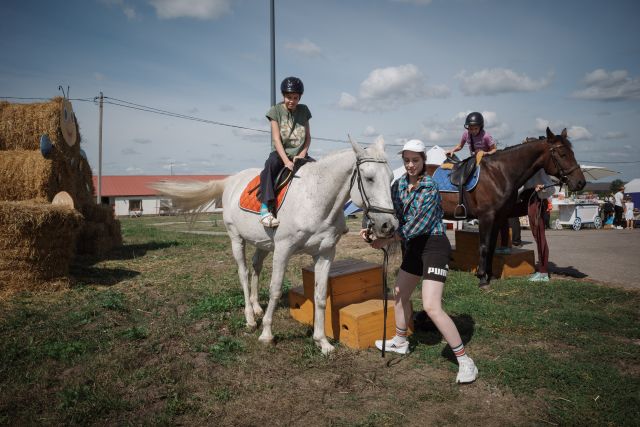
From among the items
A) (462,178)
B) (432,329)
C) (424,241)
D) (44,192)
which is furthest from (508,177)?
(44,192)

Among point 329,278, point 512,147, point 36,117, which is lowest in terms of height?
point 329,278

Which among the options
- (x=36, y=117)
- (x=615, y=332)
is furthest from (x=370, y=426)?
(x=36, y=117)

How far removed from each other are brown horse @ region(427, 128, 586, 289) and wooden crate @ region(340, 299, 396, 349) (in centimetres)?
313

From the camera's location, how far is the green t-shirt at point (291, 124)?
4429 mm

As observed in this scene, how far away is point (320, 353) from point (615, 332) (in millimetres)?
3825

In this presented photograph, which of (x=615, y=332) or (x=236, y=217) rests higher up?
(x=236, y=217)

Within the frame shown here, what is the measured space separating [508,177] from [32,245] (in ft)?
30.9

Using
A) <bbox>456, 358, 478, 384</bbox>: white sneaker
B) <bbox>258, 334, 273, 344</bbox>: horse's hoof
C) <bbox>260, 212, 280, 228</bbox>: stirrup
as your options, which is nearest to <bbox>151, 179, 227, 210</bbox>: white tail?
<bbox>260, 212, 280, 228</bbox>: stirrup

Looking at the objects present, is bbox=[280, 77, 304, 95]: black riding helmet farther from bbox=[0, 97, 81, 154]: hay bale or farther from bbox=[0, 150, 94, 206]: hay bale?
bbox=[0, 97, 81, 154]: hay bale

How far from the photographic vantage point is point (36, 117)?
9070 mm

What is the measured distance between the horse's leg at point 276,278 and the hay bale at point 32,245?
519 cm

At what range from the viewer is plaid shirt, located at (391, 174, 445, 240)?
350 cm

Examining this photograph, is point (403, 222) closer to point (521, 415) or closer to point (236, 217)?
point (521, 415)

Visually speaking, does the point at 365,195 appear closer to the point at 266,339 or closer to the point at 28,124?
the point at 266,339
